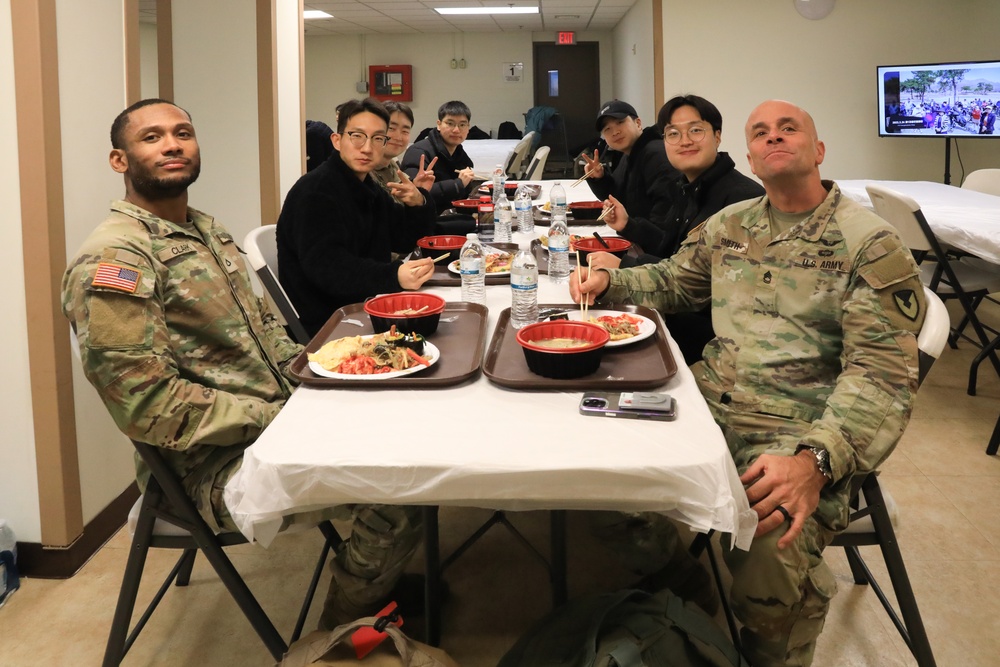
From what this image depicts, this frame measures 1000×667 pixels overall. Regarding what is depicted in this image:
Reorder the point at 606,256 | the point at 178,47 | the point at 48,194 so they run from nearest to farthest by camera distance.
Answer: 1. the point at 48,194
2. the point at 606,256
3. the point at 178,47

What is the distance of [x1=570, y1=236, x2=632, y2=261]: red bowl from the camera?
2.40 m

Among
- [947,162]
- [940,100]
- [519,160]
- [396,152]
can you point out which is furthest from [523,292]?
[947,162]

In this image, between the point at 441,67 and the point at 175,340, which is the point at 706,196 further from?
the point at 441,67

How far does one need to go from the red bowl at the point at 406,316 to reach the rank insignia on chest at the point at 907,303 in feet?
3.02

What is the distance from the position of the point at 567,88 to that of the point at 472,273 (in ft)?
36.1

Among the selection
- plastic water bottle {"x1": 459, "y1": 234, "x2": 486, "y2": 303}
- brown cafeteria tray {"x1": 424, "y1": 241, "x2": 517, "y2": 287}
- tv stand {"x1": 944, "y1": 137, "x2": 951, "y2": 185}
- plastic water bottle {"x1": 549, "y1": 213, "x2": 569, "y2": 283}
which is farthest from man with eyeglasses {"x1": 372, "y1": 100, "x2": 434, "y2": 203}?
tv stand {"x1": 944, "y1": 137, "x2": 951, "y2": 185}

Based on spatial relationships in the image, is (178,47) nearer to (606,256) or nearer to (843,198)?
(606,256)

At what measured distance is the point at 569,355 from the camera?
133 centimetres

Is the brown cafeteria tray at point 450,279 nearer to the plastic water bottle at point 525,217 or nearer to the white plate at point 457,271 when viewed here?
the white plate at point 457,271

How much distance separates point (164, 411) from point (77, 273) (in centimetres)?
30

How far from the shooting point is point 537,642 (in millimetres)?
1481

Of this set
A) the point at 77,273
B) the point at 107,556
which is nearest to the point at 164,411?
the point at 77,273

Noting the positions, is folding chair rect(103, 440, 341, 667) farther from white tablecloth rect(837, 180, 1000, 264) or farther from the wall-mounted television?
the wall-mounted television

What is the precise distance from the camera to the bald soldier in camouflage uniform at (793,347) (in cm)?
136
